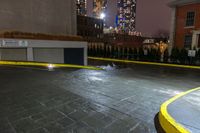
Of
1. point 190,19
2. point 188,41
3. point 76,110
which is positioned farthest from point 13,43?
point 190,19

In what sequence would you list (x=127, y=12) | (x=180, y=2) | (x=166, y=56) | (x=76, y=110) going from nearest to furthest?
1. (x=76, y=110)
2. (x=166, y=56)
3. (x=180, y=2)
4. (x=127, y=12)

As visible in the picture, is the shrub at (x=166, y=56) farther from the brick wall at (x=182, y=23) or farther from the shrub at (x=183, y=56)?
the brick wall at (x=182, y=23)

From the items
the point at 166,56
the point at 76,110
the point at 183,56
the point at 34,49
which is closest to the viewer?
the point at 76,110

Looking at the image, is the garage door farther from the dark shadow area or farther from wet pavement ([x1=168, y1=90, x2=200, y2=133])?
the dark shadow area

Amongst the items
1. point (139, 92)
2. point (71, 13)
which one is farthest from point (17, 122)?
point (71, 13)

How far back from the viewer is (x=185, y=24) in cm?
1789

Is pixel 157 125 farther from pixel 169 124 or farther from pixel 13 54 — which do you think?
pixel 13 54

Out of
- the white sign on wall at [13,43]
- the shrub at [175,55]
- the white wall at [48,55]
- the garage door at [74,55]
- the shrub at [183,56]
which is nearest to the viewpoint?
Result: the white sign on wall at [13,43]

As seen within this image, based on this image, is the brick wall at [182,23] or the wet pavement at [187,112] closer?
the wet pavement at [187,112]

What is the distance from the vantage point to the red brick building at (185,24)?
16812 mm

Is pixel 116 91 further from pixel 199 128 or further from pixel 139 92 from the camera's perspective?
pixel 199 128

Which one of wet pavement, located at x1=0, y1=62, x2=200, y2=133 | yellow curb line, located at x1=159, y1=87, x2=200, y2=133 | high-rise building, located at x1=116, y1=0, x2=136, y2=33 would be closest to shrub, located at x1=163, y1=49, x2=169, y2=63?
Answer: wet pavement, located at x1=0, y1=62, x2=200, y2=133

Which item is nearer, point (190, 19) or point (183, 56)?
point (183, 56)

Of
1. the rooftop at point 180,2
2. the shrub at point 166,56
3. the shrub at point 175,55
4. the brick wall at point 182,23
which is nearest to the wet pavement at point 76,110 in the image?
the shrub at point 175,55
